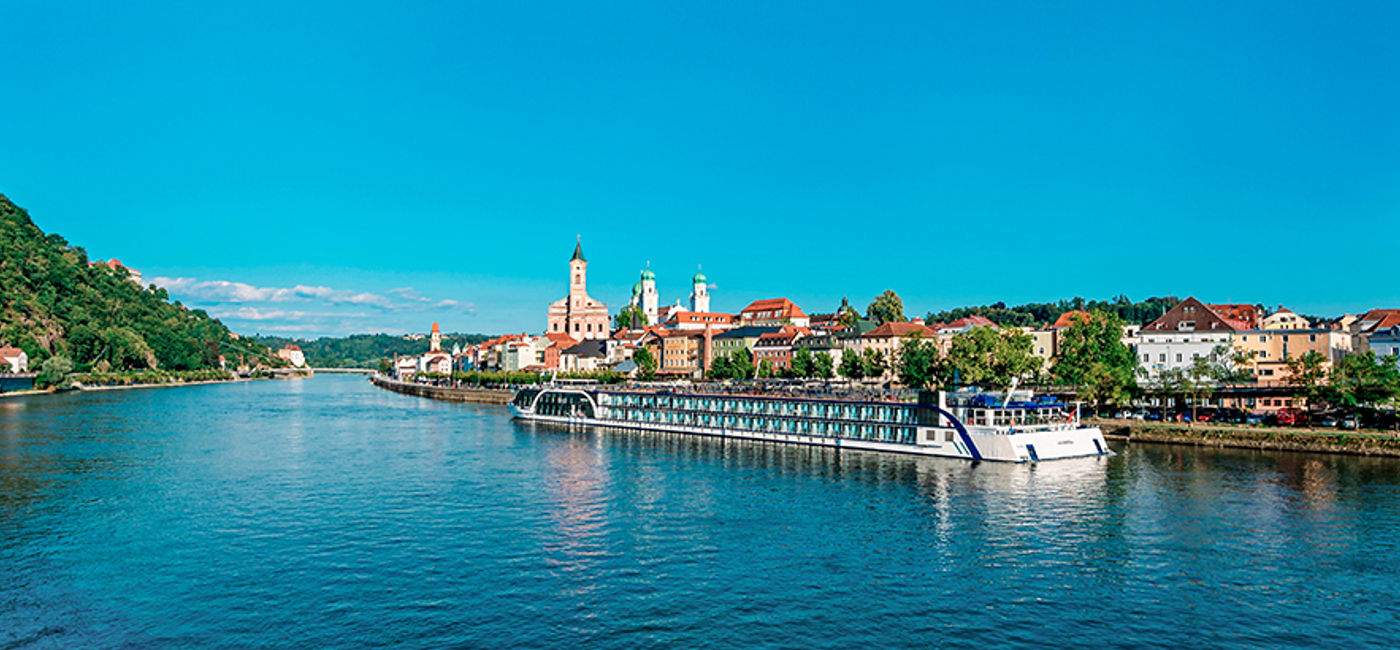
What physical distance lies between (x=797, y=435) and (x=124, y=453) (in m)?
53.5

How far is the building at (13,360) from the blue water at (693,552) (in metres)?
125

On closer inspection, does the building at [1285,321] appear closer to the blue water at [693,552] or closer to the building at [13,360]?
the blue water at [693,552]

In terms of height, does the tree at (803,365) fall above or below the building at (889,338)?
below

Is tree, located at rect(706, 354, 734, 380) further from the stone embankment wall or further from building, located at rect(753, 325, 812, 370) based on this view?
the stone embankment wall

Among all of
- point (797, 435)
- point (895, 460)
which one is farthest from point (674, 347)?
point (895, 460)

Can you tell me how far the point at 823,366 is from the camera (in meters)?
133

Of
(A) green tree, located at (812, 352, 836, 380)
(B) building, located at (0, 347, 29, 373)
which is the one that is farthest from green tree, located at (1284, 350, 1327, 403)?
(B) building, located at (0, 347, 29, 373)

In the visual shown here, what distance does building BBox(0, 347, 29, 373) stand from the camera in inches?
6412

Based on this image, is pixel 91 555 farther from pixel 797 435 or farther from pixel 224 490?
pixel 797 435

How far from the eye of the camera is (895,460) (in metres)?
66.7

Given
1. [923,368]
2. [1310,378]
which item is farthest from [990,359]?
[1310,378]

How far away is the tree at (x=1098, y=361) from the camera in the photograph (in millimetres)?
89125

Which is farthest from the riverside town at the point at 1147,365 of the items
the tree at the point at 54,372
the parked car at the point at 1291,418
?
the tree at the point at 54,372

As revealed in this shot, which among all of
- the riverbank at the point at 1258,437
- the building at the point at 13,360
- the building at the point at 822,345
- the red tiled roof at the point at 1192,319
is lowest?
the riverbank at the point at 1258,437
